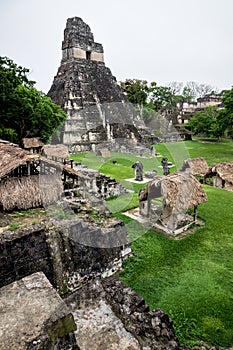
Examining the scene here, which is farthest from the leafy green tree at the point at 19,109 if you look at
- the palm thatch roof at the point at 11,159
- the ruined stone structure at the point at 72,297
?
the ruined stone structure at the point at 72,297

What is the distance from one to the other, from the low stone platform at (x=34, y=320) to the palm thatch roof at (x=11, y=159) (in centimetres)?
354

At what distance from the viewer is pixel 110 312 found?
3445 millimetres

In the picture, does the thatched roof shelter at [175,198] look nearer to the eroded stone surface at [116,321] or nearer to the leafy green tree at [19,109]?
the eroded stone surface at [116,321]

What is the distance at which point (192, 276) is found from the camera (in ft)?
19.0

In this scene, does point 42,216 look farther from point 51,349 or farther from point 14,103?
point 14,103

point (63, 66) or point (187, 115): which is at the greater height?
point (63, 66)

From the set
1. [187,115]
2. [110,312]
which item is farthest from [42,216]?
[187,115]

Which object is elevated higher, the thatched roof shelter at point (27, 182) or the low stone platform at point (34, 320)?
the thatched roof shelter at point (27, 182)

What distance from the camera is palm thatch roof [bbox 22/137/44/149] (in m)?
14.8

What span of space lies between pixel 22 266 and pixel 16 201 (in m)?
1.94

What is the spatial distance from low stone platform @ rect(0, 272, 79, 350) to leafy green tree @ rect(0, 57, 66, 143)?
11.1 metres

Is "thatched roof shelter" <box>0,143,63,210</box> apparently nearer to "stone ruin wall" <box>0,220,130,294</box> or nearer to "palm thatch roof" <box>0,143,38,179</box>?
"palm thatch roof" <box>0,143,38,179</box>

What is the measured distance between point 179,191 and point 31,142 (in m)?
10.9

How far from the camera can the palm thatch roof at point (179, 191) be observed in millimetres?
7453
